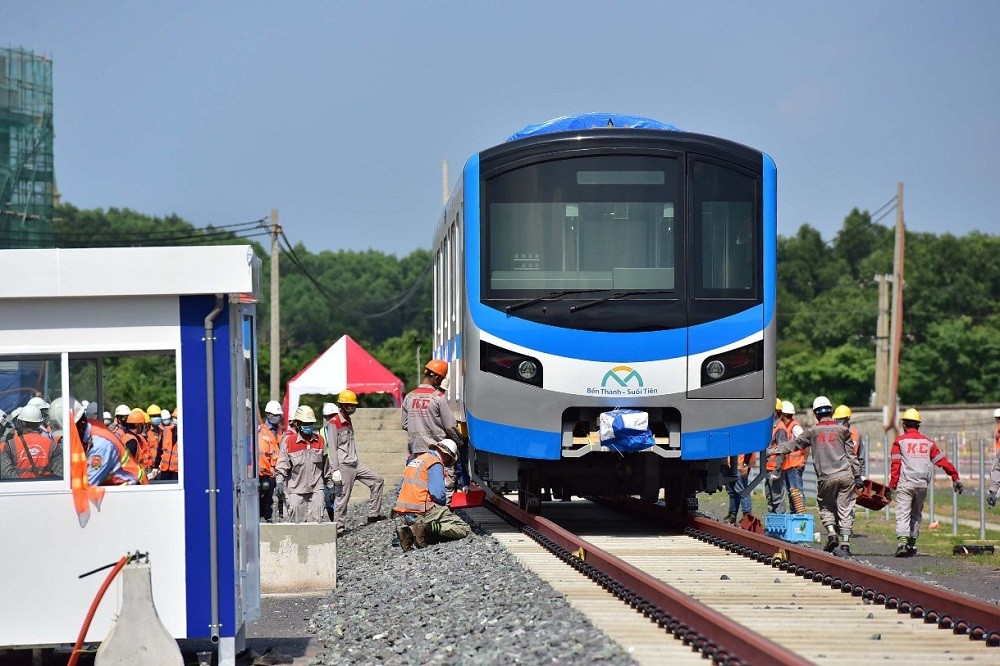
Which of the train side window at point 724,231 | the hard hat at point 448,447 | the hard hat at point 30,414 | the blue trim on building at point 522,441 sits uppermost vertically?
the train side window at point 724,231

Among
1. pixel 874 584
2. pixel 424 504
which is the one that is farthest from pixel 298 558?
pixel 874 584

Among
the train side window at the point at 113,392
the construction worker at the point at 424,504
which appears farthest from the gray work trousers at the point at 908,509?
the train side window at the point at 113,392

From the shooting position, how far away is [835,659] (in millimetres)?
7371

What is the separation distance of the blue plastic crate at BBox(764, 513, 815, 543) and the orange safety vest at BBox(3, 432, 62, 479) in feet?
31.6

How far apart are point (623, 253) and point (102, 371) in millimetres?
5363

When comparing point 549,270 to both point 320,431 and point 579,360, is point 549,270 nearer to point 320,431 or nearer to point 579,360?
point 579,360

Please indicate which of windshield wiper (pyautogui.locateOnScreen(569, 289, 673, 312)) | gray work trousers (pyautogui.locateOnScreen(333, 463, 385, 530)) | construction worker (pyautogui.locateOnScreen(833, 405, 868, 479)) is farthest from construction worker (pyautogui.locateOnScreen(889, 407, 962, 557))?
gray work trousers (pyautogui.locateOnScreen(333, 463, 385, 530))

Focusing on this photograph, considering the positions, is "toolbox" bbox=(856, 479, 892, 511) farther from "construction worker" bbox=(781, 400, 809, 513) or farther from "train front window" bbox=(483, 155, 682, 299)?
"train front window" bbox=(483, 155, 682, 299)

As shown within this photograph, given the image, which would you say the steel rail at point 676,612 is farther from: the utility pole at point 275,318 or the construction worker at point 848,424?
the utility pole at point 275,318

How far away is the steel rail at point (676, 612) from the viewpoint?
706 cm

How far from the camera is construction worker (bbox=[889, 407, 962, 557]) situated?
54.6 feet

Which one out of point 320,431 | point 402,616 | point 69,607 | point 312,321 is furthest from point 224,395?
point 312,321

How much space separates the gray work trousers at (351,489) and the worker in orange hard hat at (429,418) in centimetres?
253

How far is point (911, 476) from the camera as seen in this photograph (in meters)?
17.1
